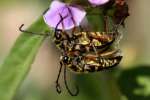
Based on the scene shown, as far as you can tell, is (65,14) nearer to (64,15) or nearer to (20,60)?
(64,15)

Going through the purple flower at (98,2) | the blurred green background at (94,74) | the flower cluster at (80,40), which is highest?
the purple flower at (98,2)

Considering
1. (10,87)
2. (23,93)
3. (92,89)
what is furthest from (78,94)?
(23,93)

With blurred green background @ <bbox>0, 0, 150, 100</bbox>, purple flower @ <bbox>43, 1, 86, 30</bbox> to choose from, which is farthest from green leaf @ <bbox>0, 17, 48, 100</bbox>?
blurred green background @ <bbox>0, 0, 150, 100</bbox>

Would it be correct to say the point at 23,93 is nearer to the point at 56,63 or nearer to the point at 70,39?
the point at 56,63

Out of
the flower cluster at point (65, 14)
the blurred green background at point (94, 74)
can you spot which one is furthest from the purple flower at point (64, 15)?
the blurred green background at point (94, 74)

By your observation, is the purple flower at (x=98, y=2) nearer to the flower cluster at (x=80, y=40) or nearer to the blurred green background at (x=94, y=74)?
the flower cluster at (x=80, y=40)
